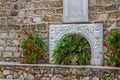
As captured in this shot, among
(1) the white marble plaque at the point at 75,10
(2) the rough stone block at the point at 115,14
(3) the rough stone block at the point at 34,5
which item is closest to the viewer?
(2) the rough stone block at the point at 115,14

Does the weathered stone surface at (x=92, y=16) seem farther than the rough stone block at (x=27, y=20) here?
No

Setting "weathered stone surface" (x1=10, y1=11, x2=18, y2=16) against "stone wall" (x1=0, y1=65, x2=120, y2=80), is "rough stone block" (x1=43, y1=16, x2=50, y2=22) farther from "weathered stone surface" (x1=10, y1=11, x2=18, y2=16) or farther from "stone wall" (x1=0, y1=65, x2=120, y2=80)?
"stone wall" (x1=0, y1=65, x2=120, y2=80)

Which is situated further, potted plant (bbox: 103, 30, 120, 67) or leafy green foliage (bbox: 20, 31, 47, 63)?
leafy green foliage (bbox: 20, 31, 47, 63)

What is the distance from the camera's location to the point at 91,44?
5.39m

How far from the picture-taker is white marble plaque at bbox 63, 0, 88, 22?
18.0 feet

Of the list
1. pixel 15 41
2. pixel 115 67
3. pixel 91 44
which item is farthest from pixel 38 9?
pixel 115 67

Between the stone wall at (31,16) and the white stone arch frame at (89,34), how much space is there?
17cm

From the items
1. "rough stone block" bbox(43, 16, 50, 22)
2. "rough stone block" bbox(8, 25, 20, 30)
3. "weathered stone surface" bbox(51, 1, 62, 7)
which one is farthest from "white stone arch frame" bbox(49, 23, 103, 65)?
"rough stone block" bbox(8, 25, 20, 30)

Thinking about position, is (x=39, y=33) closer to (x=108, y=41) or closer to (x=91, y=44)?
(x=91, y=44)

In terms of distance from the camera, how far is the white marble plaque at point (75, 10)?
550 centimetres

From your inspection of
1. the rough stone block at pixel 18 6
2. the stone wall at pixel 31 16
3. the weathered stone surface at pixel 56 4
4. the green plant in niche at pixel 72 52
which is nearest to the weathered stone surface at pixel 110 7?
the stone wall at pixel 31 16

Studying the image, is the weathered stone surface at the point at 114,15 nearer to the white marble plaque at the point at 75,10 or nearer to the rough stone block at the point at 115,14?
the rough stone block at the point at 115,14

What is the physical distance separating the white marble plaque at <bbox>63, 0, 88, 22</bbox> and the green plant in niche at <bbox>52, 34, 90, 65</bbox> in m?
0.44

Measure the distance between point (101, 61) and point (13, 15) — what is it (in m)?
2.42
